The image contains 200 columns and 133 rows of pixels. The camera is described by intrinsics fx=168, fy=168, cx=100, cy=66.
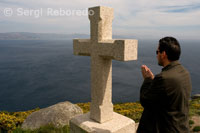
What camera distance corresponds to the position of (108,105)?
4.43 meters

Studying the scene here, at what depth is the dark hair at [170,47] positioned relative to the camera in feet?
8.11

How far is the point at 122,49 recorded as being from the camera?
351 centimetres

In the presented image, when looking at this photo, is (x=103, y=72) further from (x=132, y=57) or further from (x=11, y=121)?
(x=11, y=121)

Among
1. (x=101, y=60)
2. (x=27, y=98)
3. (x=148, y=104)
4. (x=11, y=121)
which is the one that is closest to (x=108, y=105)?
(x=101, y=60)

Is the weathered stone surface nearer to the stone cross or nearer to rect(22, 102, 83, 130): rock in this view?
the stone cross

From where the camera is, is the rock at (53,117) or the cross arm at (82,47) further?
the rock at (53,117)

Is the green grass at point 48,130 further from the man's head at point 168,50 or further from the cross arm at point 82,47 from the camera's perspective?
the man's head at point 168,50

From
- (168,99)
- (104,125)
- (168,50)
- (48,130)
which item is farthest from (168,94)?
(48,130)

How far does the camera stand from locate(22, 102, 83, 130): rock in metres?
6.80

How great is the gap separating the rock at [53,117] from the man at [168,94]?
5009mm

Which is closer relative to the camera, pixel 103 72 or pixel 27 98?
pixel 103 72

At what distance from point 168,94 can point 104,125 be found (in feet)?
7.62

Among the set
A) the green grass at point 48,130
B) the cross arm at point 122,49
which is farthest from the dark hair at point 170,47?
the green grass at point 48,130

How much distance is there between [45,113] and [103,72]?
4.34 metres
